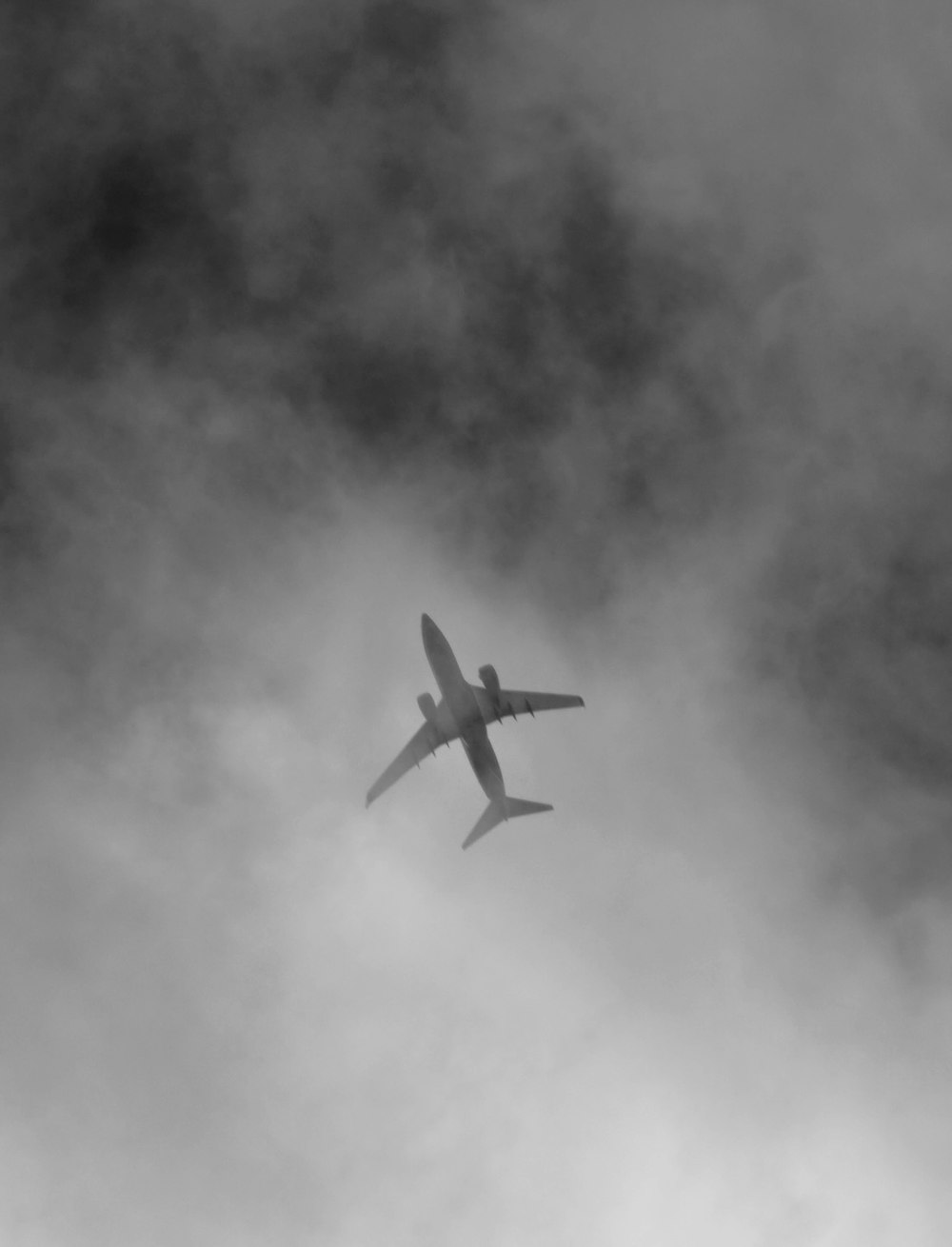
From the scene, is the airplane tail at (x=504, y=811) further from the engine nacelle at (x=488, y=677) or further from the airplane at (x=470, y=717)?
the engine nacelle at (x=488, y=677)

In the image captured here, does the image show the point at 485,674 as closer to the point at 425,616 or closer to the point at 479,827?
the point at 425,616

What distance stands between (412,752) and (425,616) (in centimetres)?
1741

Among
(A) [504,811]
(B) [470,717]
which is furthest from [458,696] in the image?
(A) [504,811]

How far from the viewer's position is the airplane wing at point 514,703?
139m

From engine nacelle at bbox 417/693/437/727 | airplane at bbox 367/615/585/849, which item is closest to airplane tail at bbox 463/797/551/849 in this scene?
airplane at bbox 367/615/585/849

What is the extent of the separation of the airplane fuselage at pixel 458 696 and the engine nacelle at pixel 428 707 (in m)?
3.95

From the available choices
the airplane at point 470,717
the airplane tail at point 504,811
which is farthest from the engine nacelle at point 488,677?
the airplane tail at point 504,811

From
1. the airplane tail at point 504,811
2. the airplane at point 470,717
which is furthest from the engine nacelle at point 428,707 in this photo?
the airplane tail at point 504,811

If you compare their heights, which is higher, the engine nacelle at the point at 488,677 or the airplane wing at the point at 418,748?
the engine nacelle at the point at 488,677

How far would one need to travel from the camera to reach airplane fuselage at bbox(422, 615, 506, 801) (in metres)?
135

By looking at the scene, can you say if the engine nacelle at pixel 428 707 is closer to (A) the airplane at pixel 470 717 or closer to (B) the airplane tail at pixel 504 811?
(A) the airplane at pixel 470 717

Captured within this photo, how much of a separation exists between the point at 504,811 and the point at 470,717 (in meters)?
14.1

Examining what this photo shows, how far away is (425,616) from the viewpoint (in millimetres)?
138125

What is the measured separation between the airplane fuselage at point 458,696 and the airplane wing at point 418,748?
2.71 metres
